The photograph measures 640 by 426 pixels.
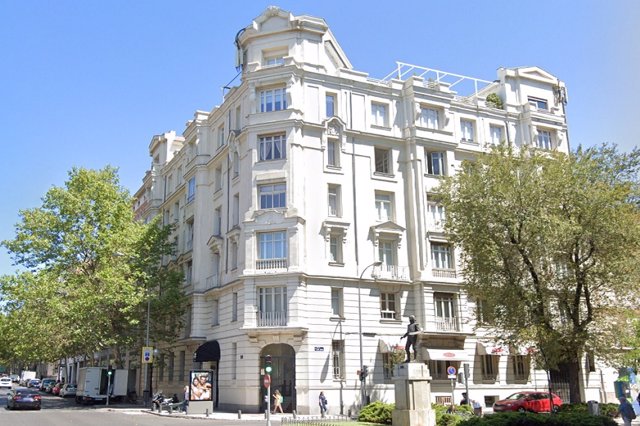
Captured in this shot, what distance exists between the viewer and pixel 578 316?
29656 millimetres

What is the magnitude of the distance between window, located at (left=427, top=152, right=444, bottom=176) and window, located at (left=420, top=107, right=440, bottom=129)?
202 cm

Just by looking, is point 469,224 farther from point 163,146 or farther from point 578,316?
point 163,146

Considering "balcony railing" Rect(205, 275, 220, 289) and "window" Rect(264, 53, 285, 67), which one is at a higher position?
"window" Rect(264, 53, 285, 67)

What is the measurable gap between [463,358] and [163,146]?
37.6m

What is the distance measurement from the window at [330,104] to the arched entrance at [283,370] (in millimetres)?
15621

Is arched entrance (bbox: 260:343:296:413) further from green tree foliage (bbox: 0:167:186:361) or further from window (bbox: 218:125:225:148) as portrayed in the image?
window (bbox: 218:125:225:148)

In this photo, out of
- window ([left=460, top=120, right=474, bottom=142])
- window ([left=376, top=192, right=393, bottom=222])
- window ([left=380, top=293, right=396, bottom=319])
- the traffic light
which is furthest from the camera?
window ([left=460, top=120, right=474, bottom=142])

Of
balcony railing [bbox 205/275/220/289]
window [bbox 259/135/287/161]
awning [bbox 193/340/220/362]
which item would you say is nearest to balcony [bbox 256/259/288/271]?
balcony railing [bbox 205/275/220/289]

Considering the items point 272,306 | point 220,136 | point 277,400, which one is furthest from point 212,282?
point 277,400

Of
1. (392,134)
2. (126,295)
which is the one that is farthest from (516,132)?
(126,295)

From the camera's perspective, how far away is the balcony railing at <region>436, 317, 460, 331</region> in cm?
3881

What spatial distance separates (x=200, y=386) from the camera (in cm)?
3419

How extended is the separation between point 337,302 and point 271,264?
15.7 feet

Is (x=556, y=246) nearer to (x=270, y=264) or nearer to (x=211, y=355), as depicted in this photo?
(x=270, y=264)
